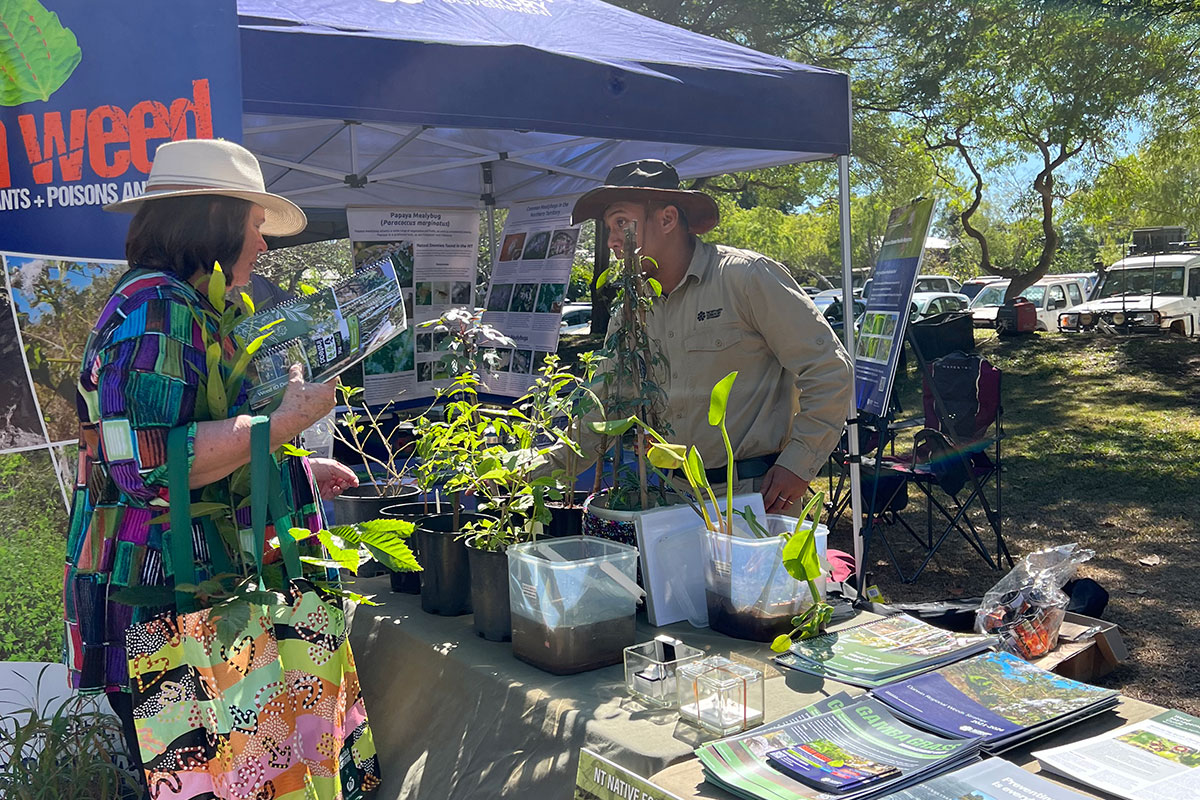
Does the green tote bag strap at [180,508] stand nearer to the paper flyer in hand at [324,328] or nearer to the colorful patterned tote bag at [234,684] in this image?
the colorful patterned tote bag at [234,684]

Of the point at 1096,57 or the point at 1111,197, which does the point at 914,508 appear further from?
the point at 1111,197

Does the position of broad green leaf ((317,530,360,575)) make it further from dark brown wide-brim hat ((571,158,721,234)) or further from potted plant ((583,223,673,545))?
dark brown wide-brim hat ((571,158,721,234))

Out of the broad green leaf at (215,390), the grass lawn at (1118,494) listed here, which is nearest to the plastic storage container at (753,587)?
the broad green leaf at (215,390)

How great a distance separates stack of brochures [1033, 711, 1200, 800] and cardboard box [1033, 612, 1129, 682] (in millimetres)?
1131

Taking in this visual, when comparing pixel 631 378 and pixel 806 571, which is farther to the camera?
pixel 631 378

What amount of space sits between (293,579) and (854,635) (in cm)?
90

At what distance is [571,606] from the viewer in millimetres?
1475

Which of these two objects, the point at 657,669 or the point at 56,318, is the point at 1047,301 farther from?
the point at 657,669

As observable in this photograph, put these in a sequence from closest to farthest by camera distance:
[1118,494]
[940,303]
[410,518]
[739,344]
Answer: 1. [410,518]
2. [739,344]
3. [1118,494]
4. [940,303]

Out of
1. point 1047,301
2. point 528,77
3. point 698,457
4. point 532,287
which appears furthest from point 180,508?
point 1047,301

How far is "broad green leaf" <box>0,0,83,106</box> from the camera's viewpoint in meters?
2.15

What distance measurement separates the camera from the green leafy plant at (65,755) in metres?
2.05

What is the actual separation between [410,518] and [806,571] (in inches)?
36.0

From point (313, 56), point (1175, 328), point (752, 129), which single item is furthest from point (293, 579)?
point (1175, 328)
